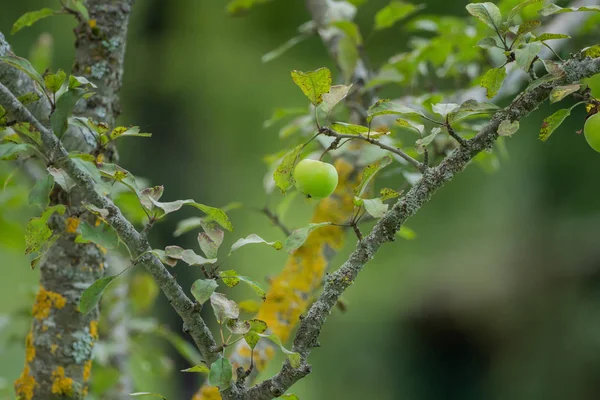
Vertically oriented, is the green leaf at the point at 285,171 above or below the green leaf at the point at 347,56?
above

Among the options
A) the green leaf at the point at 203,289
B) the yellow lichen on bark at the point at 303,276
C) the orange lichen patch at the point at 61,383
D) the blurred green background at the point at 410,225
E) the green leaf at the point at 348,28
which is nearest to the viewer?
the green leaf at the point at 203,289

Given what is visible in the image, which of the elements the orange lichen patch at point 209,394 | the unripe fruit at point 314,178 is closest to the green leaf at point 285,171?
the unripe fruit at point 314,178

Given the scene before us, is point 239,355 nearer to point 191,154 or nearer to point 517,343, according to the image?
point 191,154

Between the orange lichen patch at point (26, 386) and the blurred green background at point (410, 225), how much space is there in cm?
159

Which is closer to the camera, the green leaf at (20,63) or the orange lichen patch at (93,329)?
the green leaf at (20,63)

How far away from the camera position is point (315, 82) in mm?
405

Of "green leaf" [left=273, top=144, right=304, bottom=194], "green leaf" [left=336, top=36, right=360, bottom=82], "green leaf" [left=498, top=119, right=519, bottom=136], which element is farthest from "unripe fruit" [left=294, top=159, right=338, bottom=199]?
"green leaf" [left=336, top=36, right=360, bottom=82]

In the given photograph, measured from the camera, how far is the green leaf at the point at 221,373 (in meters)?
0.37

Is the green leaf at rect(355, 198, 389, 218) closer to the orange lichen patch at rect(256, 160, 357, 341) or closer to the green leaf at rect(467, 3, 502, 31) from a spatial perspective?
the green leaf at rect(467, 3, 502, 31)

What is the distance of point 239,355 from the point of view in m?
0.61

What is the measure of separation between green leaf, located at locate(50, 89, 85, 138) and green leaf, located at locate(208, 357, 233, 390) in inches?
6.8

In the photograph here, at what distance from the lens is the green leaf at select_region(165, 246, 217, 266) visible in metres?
0.38

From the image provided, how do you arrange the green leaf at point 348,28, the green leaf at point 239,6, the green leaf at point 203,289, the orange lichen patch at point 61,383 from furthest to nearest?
the green leaf at point 239,6 → the green leaf at point 348,28 → the orange lichen patch at point 61,383 → the green leaf at point 203,289

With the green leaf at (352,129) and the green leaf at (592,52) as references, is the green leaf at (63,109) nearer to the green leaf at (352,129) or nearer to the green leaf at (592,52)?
the green leaf at (352,129)
